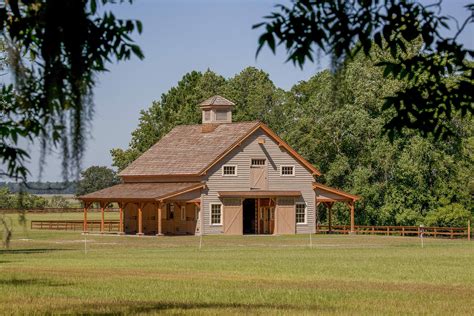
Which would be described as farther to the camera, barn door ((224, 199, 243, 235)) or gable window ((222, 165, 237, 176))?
Result: gable window ((222, 165, 237, 176))

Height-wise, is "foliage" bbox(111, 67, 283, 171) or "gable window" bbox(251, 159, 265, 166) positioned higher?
"foliage" bbox(111, 67, 283, 171)

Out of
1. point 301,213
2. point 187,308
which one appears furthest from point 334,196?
point 187,308

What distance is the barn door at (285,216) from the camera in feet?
256

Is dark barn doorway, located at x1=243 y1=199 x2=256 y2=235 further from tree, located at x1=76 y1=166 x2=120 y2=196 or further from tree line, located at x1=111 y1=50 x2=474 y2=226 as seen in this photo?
tree, located at x1=76 y1=166 x2=120 y2=196

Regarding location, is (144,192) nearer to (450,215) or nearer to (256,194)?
(256,194)

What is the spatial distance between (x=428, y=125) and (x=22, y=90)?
4.54m

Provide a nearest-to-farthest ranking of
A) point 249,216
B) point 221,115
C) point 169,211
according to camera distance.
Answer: point 169,211, point 249,216, point 221,115

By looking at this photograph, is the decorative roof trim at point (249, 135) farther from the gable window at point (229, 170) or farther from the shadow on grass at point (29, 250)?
the shadow on grass at point (29, 250)

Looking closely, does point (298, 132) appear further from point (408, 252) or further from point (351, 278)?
point (351, 278)

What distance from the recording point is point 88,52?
38.3ft

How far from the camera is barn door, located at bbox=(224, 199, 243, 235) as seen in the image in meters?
76.2

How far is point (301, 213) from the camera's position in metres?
79.7

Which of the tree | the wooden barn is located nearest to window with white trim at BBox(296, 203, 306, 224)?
the wooden barn

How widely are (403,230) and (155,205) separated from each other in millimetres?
17263
